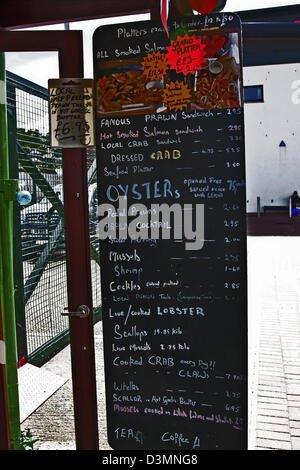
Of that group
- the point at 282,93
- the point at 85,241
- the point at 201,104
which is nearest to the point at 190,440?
the point at 85,241

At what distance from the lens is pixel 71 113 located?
2633mm

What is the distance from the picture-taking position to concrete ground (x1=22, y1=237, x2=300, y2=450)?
348 cm

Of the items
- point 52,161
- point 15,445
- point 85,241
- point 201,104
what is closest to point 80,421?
point 15,445

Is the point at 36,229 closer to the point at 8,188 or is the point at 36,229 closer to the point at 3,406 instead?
the point at 8,188

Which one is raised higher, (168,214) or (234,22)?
(234,22)

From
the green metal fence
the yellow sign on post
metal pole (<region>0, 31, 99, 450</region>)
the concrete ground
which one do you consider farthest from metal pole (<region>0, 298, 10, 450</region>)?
the green metal fence

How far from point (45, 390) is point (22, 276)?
3.44ft

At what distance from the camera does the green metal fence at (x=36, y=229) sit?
14.1 ft

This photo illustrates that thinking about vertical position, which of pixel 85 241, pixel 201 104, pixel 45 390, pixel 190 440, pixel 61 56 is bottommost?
pixel 45 390

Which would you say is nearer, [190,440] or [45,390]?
[190,440]

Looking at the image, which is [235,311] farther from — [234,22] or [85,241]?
[234,22]

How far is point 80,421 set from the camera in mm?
2785

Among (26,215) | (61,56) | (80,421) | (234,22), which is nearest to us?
(234,22)

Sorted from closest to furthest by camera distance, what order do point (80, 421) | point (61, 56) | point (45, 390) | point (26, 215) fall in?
point (61, 56) < point (80, 421) < point (45, 390) < point (26, 215)
